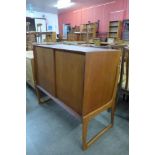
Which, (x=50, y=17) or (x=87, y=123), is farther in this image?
(x=50, y=17)

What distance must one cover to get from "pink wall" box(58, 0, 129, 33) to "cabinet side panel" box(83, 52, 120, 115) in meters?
5.64

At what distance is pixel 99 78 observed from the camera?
4.39 ft

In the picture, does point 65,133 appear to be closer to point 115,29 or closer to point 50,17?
point 115,29

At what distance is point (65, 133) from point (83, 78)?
86 centimetres

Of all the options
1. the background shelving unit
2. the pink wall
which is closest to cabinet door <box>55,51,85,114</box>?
the background shelving unit

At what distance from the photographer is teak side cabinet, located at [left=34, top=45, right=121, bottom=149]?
122 cm

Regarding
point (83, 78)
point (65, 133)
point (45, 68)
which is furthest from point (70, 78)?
point (65, 133)

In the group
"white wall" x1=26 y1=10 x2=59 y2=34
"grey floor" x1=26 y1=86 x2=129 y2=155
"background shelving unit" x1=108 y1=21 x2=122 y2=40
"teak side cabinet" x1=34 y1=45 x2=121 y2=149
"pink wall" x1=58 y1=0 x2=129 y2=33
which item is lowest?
"grey floor" x1=26 y1=86 x2=129 y2=155

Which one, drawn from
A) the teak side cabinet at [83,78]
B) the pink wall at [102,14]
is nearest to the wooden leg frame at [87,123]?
the teak side cabinet at [83,78]

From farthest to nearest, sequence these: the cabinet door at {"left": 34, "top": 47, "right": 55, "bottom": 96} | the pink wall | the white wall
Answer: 1. the white wall
2. the pink wall
3. the cabinet door at {"left": 34, "top": 47, "right": 55, "bottom": 96}

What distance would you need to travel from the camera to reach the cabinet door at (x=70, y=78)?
1.26 m

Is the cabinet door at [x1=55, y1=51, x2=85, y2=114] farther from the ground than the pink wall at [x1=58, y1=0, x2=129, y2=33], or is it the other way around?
the pink wall at [x1=58, y1=0, x2=129, y2=33]

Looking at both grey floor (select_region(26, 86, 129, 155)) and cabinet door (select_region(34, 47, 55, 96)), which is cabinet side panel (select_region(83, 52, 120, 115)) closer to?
grey floor (select_region(26, 86, 129, 155))
